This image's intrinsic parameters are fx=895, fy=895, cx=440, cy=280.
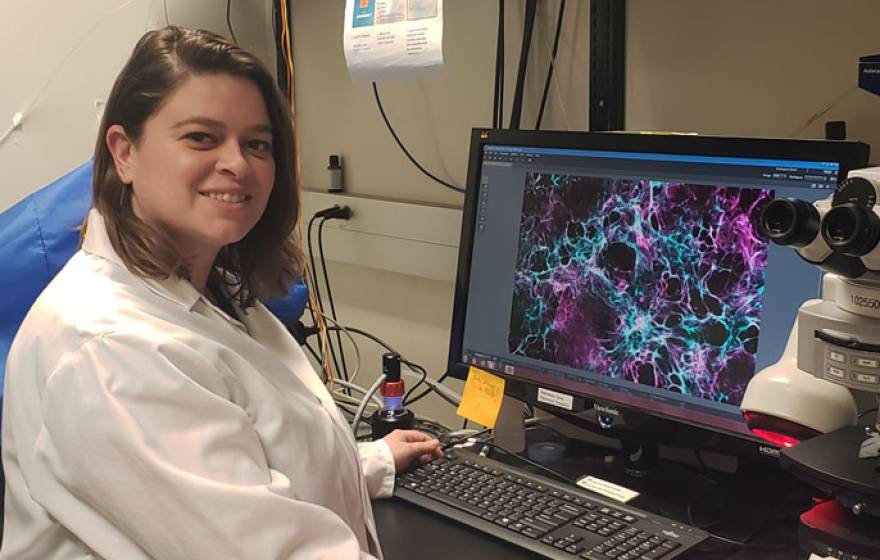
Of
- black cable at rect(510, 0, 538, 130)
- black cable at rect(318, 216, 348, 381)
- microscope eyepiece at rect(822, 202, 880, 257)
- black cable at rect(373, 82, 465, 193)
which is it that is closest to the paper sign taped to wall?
black cable at rect(510, 0, 538, 130)

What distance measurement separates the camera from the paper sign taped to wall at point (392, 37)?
152cm

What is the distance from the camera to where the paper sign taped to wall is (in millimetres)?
1518

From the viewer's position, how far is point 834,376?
0.85 metres

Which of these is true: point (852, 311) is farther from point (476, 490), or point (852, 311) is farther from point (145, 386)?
point (145, 386)

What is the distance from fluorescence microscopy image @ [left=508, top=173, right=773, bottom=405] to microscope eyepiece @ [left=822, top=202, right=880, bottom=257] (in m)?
0.34

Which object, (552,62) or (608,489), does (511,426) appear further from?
(552,62)

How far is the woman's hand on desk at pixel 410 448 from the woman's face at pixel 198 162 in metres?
0.41

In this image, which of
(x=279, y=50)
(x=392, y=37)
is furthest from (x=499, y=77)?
(x=279, y=50)

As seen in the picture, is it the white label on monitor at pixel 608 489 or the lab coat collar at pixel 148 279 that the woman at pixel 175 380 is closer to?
the lab coat collar at pixel 148 279

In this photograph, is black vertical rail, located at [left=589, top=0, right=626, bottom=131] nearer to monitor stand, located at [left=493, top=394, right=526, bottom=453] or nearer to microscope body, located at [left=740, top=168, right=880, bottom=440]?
monitor stand, located at [left=493, top=394, right=526, bottom=453]

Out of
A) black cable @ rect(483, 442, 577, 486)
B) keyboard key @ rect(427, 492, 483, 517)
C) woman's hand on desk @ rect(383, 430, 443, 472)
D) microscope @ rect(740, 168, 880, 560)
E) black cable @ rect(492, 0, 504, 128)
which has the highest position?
black cable @ rect(492, 0, 504, 128)

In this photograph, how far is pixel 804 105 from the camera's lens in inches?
51.8

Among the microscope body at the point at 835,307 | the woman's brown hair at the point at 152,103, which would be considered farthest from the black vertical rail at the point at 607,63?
the microscope body at the point at 835,307

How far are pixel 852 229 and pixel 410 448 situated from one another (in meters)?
0.77
